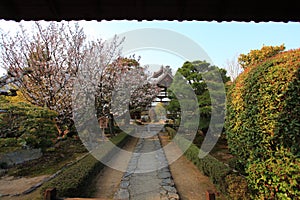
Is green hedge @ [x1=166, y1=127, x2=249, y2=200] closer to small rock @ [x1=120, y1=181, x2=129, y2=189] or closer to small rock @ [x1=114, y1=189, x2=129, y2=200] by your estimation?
small rock @ [x1=114, y1=189, x2=129, y2=200]

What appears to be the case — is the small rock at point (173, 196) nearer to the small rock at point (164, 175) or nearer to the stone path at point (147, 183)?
the stone path at point (147, 183)

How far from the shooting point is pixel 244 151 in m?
2.92

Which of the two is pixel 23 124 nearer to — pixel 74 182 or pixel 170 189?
pixel 74 182

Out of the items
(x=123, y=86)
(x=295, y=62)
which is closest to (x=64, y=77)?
(x=123, y=86)

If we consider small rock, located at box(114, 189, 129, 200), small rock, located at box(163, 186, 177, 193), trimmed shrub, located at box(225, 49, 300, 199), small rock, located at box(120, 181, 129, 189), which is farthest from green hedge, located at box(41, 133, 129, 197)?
trimmed shrub, located at box(225, 49, 300, 199)

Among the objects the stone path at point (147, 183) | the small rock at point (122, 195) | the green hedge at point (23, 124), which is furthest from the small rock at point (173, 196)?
the green hedge at point (23, 124)

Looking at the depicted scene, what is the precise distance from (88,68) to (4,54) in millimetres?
3572

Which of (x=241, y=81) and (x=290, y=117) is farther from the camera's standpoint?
(x=241, y=81)
